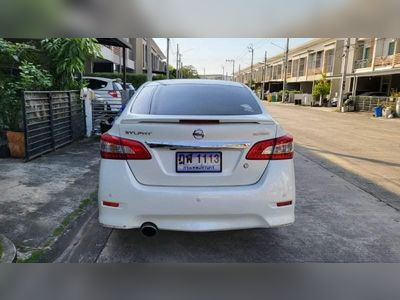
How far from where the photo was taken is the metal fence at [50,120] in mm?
6613

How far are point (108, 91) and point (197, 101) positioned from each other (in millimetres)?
10284

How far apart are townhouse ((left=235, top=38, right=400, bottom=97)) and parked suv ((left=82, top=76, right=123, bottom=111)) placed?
1461 cm

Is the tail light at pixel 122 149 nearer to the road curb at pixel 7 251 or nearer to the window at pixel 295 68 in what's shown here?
the road curb at pixel 7 251

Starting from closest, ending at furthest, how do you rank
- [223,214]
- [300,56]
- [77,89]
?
1. [223,214]
2. [77,89]
3. [300,56]

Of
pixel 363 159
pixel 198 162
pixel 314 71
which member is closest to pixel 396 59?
pixel 314 71

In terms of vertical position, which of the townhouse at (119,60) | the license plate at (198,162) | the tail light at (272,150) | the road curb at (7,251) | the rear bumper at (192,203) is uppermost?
the townhouse at (119,60)

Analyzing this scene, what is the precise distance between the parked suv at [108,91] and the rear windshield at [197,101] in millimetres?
8307

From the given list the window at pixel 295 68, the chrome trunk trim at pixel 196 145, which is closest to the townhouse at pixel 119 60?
the chrome trunk trim at pixel 196 145

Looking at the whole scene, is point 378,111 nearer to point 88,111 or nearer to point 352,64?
point 352,64

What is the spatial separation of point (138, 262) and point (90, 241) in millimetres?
749

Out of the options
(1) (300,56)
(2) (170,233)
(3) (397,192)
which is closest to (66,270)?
(2) (170,233)

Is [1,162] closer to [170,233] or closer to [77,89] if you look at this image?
[77,89]

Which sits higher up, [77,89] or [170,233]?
[77,89]

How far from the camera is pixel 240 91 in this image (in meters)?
3.90
